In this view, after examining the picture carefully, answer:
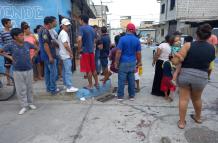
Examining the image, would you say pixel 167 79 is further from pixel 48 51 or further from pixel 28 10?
pixel 28 10

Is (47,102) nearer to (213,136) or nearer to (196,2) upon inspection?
(213,136)

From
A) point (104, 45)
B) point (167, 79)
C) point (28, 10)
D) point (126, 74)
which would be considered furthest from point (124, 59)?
point (28, 10)

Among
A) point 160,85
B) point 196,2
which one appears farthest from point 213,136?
point 196,2

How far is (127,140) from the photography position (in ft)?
11.8

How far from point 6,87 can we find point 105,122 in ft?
10.4

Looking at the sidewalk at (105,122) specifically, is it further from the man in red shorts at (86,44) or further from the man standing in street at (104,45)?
the man standing in street at (104,45)

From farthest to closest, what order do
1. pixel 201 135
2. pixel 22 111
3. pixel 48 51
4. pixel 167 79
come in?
pixel 167 79 → pixel 48 51 → pixel 22 111 → pixel 201 135

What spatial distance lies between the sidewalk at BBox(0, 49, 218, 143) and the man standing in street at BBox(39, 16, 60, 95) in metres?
0.48

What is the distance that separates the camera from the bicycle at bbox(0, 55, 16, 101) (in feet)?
18.3

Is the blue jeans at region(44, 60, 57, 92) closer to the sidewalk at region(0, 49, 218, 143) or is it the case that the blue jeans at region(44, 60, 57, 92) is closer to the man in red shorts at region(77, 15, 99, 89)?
the sidewalk at region(0, 49, 218, 143)

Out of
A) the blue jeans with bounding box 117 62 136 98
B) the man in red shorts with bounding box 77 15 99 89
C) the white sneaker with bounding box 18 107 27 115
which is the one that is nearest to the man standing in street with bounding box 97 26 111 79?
the man in red shorts with bounding box 77 15 99 89

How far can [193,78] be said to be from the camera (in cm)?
376

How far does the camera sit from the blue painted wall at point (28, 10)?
7.79m

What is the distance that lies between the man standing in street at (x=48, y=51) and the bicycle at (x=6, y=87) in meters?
0.91
